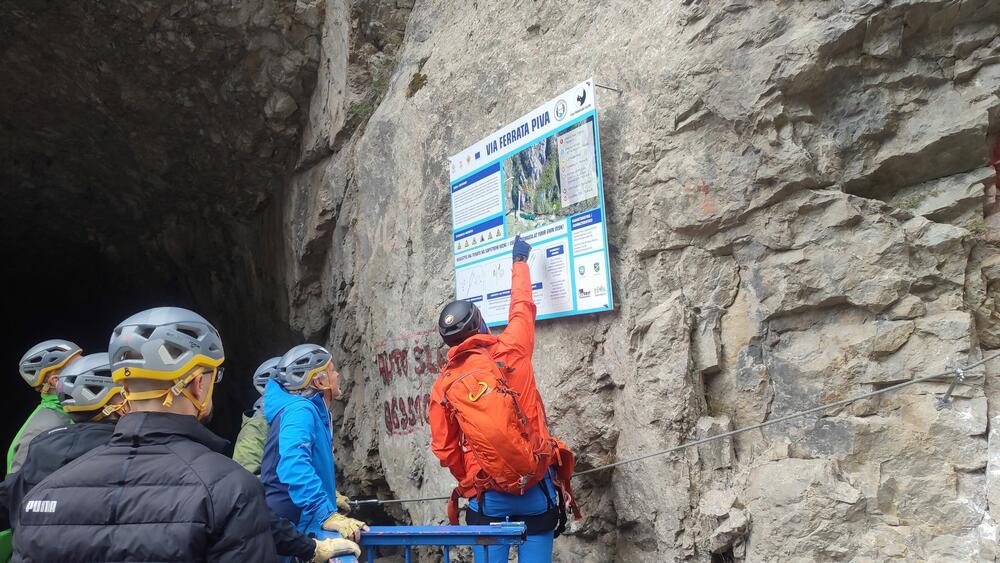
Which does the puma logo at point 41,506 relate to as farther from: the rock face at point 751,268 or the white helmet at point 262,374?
the white helmet at point 262,374

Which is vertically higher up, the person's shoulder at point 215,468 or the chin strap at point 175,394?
the chin strap at point 175,394

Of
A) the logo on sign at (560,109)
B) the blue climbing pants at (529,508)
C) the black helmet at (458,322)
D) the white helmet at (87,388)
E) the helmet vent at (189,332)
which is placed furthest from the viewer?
the logo on sign at (560,109)

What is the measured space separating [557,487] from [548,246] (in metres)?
1.51

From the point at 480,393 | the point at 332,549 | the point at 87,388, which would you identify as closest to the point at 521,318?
the point at 480,393

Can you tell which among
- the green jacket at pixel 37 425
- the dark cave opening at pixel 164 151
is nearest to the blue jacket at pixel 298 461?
the green jacket at pixel 37 425

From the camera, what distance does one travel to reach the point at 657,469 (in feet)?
13.4

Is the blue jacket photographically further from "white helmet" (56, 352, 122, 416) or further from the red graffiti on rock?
the red graffiti on rock

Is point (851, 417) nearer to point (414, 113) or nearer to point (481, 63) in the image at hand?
point (481, 63)

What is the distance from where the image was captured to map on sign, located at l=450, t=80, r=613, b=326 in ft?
14.5

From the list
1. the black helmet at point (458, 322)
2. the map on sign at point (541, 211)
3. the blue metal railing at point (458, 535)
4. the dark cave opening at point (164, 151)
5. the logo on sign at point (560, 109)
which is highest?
the dark cave opening at point (164, 151)

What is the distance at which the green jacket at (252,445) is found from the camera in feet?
17.0

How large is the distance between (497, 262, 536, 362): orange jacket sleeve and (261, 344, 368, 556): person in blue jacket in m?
1.08

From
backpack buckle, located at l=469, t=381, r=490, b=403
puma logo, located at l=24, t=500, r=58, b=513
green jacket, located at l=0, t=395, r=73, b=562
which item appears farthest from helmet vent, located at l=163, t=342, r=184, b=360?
green jacket, located at l=0, t=395, r=73, b=562

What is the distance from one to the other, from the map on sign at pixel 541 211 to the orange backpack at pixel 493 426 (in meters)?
0.96
